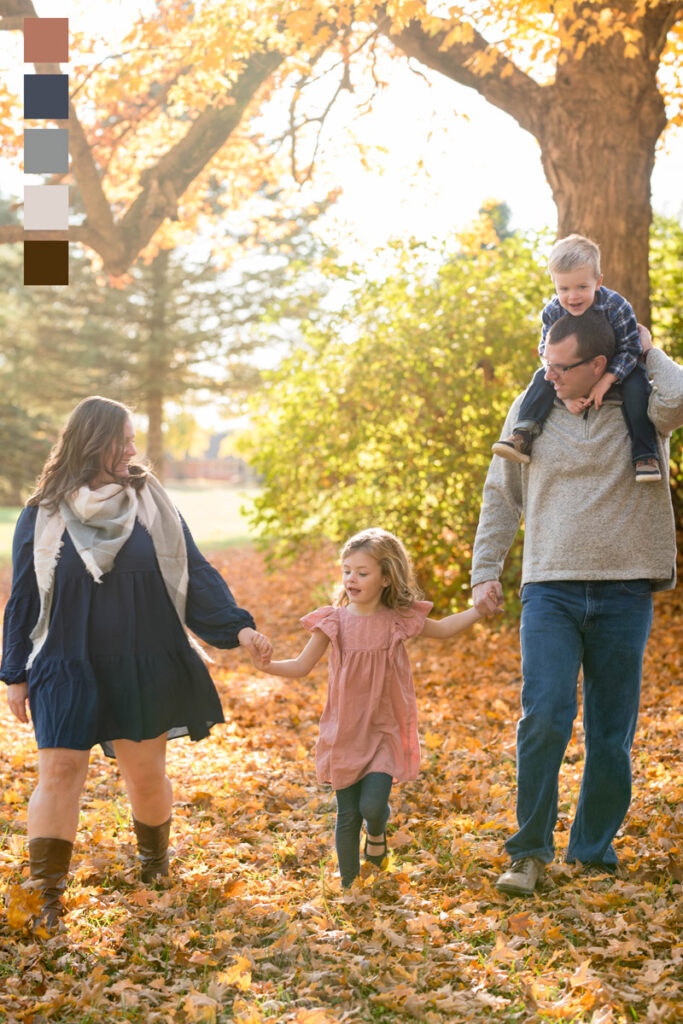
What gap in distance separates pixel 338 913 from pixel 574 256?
2726 mm

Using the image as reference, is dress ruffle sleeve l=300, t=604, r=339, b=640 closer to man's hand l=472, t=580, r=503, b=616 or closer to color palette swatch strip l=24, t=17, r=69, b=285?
man's hand l=472, t=580, r=503, b=616

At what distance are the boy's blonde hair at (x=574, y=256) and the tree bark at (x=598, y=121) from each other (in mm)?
4604

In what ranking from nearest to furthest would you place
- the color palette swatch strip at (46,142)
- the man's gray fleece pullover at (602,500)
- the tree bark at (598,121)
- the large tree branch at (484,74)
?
the man's gray fleece pullover at (602,500) < the tree bark at (598,121) < the large tree branch at (484,74) < the color palette swatch strip at (46,142)

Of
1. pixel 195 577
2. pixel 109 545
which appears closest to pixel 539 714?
pixel 195 577

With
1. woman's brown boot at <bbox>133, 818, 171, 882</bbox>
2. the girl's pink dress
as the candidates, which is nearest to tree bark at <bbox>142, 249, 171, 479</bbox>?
woman's brown boot at <bbox>133, 818, 171, 882</bbox>

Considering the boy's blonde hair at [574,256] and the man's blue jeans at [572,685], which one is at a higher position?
the boy's blonde hair at [574,256]

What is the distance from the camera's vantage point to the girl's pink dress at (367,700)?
13.3 ft

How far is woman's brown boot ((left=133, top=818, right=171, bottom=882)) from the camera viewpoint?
4254mm

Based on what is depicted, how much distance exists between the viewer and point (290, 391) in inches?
415

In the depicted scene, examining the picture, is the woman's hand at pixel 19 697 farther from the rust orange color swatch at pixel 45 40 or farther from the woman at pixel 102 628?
the rust orange color swatch at pixel 45 40

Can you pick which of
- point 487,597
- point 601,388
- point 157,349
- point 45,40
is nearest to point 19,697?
point 487,597

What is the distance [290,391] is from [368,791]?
695 cm

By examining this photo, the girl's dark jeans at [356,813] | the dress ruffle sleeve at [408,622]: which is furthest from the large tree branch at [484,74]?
the girl's dark jeans at [356,813]

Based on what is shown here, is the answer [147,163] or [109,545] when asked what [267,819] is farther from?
[147,163]
